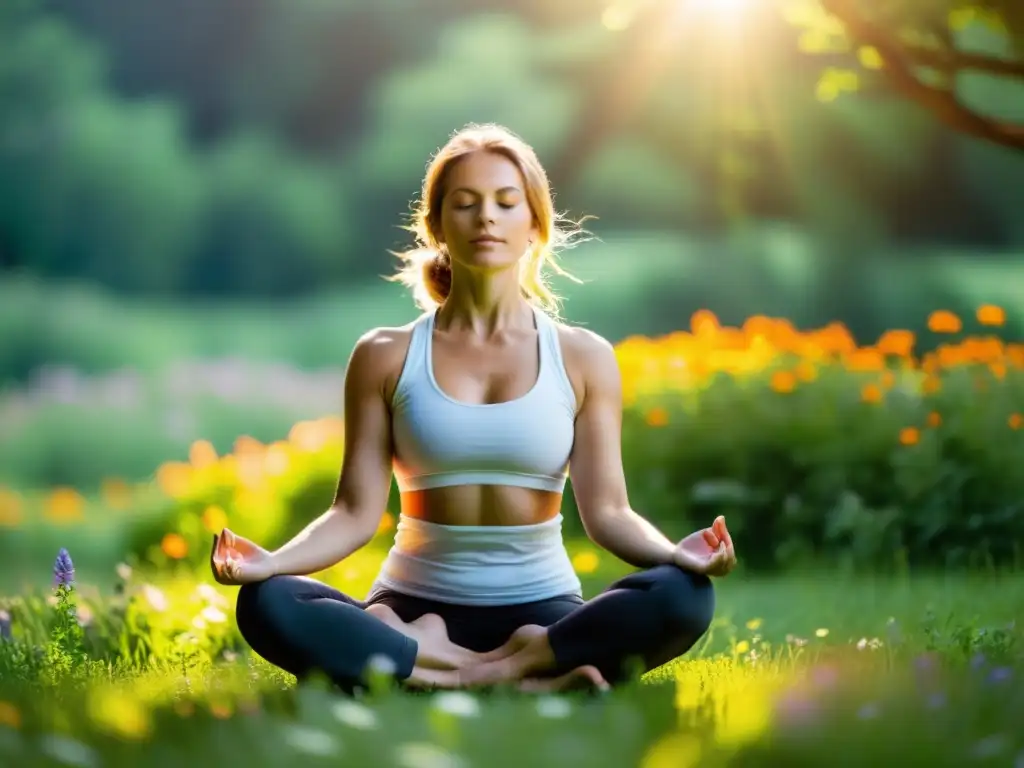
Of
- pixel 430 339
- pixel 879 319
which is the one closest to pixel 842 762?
pixel 430 339

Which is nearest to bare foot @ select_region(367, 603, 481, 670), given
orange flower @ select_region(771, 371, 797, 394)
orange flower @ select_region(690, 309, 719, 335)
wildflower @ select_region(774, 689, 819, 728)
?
wildflower @ select_region(774, 689, 819, 728)

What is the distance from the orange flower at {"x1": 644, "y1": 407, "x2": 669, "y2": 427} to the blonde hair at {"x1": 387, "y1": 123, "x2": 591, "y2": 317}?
2319 millimetres

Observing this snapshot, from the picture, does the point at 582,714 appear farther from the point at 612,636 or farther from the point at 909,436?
the point at 909,436

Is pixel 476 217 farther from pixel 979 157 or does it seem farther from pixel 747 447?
pixel 979 157

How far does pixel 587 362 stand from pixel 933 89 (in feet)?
9.12

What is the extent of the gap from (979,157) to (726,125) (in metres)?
1.73

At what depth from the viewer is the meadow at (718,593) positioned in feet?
8.48

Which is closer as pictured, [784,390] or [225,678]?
[225,678]

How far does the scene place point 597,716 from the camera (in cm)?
278

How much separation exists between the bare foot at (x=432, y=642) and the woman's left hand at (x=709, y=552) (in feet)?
1.72

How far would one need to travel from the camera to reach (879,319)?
781 cm

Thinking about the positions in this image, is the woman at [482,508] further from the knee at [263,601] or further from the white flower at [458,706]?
the white flower at [458,706]

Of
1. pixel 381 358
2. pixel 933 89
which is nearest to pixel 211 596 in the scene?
pixel 381 358

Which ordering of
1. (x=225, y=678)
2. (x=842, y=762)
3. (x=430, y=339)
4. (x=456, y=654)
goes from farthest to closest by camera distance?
(x=225, y=678) → (x=430, y=339) → (x=456, y=654) → (x=842, y=762)
